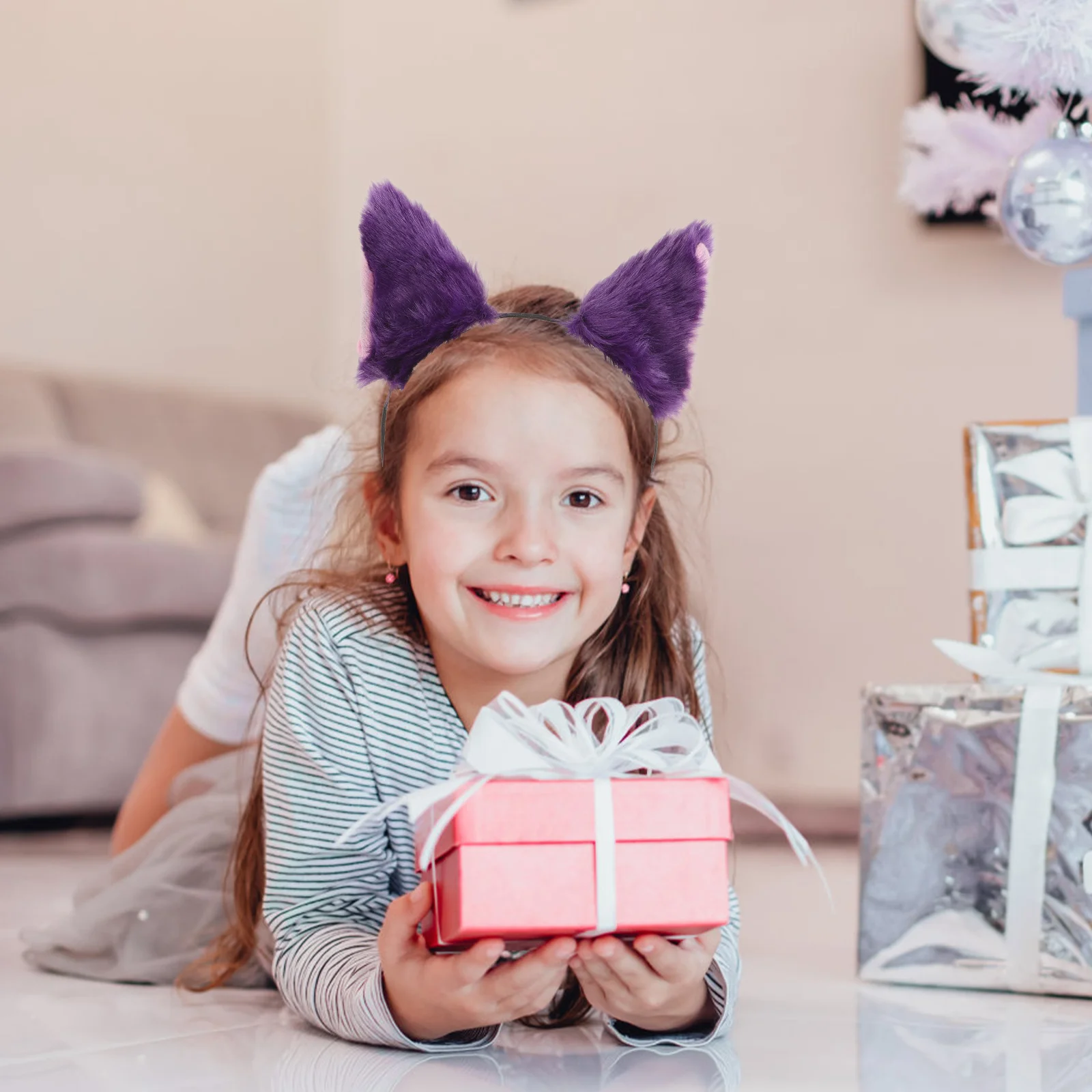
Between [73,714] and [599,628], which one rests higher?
[599,628]

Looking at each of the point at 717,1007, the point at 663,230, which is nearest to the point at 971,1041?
the point at 717,1007

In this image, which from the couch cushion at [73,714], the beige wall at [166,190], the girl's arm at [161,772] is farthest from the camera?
the beige wall at [166,190]

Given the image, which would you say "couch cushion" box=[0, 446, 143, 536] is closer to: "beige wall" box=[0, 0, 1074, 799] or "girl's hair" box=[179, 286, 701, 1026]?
"beige wall" box=[0, 0, 1074, 799]

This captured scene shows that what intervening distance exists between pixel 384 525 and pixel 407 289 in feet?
0.58

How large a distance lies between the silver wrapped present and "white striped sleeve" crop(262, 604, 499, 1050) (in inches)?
21.0

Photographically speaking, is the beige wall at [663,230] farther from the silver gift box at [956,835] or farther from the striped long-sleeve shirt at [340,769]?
the striped long-sleeve shirt at [340,769]

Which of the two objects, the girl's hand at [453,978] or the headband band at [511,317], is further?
the headband band at [511,317]

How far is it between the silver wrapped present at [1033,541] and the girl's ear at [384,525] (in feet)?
1.59

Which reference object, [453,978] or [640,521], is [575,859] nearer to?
[453,978]

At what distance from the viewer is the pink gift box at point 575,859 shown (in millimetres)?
745

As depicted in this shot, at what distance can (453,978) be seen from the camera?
78cm

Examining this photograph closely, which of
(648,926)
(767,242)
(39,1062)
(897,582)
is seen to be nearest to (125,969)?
(39,1062)

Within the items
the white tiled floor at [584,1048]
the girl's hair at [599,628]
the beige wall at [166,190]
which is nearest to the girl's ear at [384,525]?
the girl's hair at [599,628]

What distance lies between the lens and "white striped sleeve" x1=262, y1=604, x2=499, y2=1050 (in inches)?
38.2
